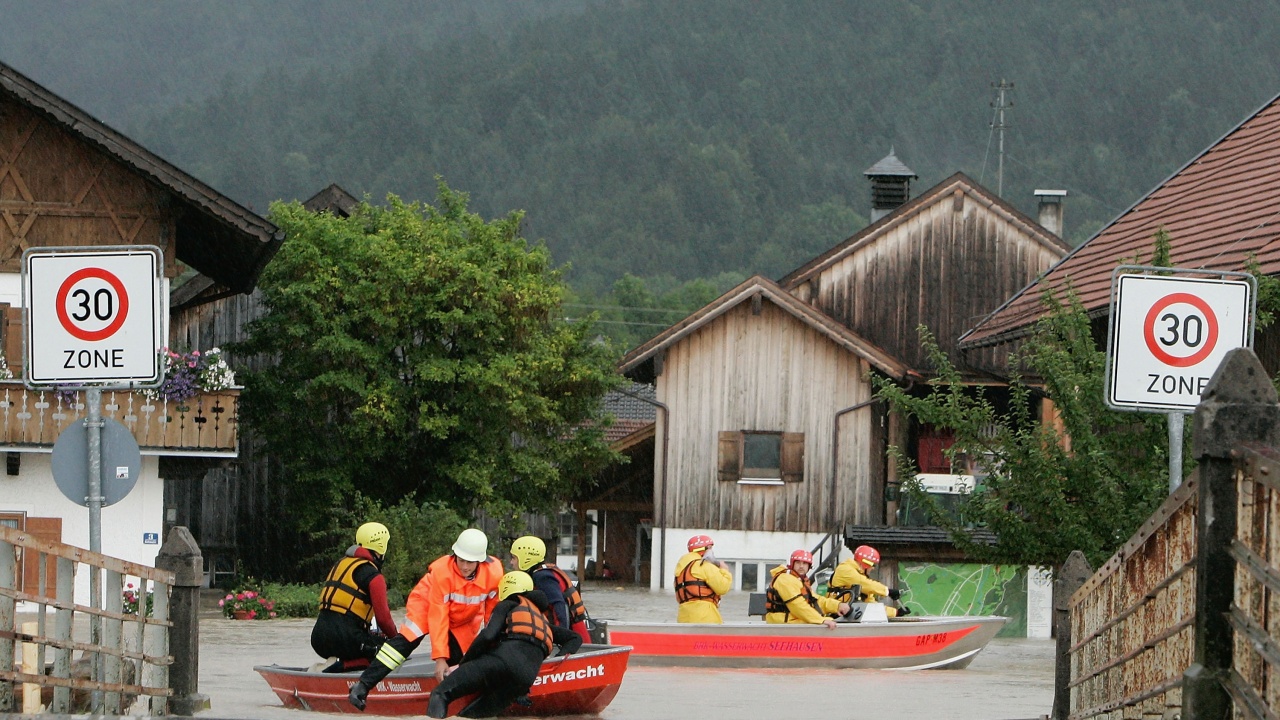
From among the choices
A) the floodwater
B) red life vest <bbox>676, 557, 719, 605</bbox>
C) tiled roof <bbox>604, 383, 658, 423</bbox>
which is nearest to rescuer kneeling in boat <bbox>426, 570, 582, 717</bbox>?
the floodwater

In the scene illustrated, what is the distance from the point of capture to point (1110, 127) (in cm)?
16388

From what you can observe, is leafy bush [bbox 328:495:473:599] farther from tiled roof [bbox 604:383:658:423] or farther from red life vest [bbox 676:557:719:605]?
tiled roof [bbox 604:383:658:423]

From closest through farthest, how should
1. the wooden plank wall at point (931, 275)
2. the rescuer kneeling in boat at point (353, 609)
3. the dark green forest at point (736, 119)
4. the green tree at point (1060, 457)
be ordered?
the rescuer kneeling in boat at point (353, 609) → the green tree at point (1060, 457) → the wooden plank wall at point (931, 275) → the dark green forest at point (736, 119)

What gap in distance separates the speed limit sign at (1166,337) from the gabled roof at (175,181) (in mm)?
19380

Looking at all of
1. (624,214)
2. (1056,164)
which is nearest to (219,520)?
(624,214)

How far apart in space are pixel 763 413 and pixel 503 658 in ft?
87.3

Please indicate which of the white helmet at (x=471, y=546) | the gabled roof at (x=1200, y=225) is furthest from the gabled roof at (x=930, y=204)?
the white helmet at (x=471, y=546)

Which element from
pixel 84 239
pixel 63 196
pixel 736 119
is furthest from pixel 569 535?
pixel 736 119

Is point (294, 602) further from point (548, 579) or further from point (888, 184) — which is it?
point (888, 184)

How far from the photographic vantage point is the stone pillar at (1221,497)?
22.9 feet

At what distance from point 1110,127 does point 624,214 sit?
1694 inches

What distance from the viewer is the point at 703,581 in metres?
21.4

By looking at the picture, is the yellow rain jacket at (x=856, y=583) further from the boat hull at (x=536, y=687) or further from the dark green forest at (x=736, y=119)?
the dark green forest at (x=736, y=119)

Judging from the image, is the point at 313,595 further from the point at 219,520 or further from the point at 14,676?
the point at 14,676
